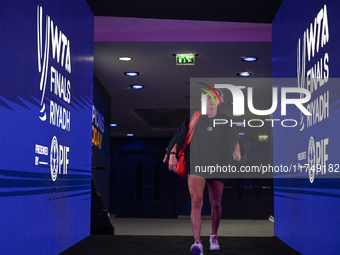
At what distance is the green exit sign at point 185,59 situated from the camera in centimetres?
571

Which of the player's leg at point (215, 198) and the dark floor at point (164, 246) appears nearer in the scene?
the dark floor at point (164, 246)

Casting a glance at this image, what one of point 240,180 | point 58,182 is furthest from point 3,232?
point 240,180

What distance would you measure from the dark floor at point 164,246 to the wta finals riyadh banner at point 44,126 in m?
0.19

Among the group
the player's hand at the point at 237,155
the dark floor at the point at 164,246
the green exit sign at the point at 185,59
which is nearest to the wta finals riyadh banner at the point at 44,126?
Answer: the dark floor at the point at 164,246

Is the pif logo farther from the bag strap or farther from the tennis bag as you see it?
the bag strap

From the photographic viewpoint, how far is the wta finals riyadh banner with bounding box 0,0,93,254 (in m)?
2.28

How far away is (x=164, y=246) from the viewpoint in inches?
140

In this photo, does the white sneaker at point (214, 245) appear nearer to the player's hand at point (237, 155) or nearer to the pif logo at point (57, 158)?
the player's hand at point (237, 155)

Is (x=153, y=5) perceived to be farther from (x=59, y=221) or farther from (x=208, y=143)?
(x=59, y=221)

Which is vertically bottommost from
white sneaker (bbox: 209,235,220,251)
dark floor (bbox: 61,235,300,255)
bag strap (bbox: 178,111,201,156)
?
dark floor (bbox: 61,235,300,255)

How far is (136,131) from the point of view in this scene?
42.0 ft

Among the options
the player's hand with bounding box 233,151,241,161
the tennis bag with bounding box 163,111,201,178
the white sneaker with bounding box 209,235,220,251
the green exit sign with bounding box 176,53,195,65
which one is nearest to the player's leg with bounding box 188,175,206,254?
the tennis bag with bounding box 163,111,201,178

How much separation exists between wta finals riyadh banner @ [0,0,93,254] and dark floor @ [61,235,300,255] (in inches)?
7.5

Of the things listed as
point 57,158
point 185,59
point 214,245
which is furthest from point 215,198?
point 185,59
